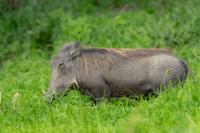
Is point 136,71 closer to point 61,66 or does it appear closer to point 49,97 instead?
point 61,66

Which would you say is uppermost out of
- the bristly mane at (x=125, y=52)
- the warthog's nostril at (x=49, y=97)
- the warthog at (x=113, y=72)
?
the bristly mane at (x=125, y=52)

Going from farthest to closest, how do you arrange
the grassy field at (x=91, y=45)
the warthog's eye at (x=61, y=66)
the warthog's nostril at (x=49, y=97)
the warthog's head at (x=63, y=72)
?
the warthog's eye at (x=61, y=66) → the warthog's head at (x=63, y=72) → the warthog's nostril at (x=49, y=97) → the grassy field at (x=91, y=45)

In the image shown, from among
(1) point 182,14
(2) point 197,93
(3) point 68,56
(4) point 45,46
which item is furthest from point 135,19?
(2) point 197,93

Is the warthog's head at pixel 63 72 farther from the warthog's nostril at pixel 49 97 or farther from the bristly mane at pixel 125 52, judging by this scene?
the bristly mane at pixel 125 52

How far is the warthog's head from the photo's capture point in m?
7.53

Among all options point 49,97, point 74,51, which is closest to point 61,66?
point 74,51

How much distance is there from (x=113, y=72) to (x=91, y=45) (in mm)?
4097

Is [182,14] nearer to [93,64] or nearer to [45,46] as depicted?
[45,46]

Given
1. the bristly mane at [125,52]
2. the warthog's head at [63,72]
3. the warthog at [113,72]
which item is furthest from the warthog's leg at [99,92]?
the bristly mane at [125,52]

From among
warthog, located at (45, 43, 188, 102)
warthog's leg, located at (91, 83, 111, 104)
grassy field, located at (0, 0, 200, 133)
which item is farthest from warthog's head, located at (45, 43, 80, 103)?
warthog's leg, located at (91, 83, 111, 104)

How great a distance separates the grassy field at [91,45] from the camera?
251 inches

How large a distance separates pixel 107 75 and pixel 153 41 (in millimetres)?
3923

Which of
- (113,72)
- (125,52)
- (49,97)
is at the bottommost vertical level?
(49,97)

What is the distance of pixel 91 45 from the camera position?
11.7 m
